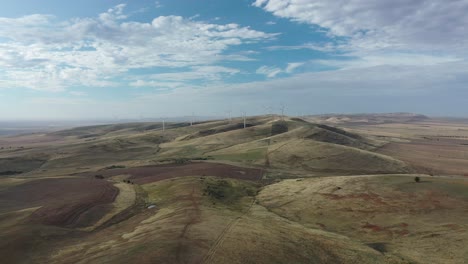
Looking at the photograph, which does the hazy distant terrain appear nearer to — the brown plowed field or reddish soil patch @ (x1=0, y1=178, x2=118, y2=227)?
reddish soil patch @ (x1=0, y1=178, x2=118, y2=227)

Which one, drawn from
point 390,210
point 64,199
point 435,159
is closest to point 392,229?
point 390,210

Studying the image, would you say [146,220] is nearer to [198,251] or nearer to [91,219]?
[91,219]

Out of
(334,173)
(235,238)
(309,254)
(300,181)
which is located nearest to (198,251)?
(235,238)

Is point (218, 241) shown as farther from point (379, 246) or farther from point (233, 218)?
point (379, 246)

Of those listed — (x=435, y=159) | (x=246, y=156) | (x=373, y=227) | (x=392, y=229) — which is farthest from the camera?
(x=435, y=159)

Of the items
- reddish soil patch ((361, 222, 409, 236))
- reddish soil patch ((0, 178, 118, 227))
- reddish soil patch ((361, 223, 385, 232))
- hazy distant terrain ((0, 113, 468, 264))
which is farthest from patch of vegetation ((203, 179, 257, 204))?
reddish soil patch ((361, 222, 409, 236))
